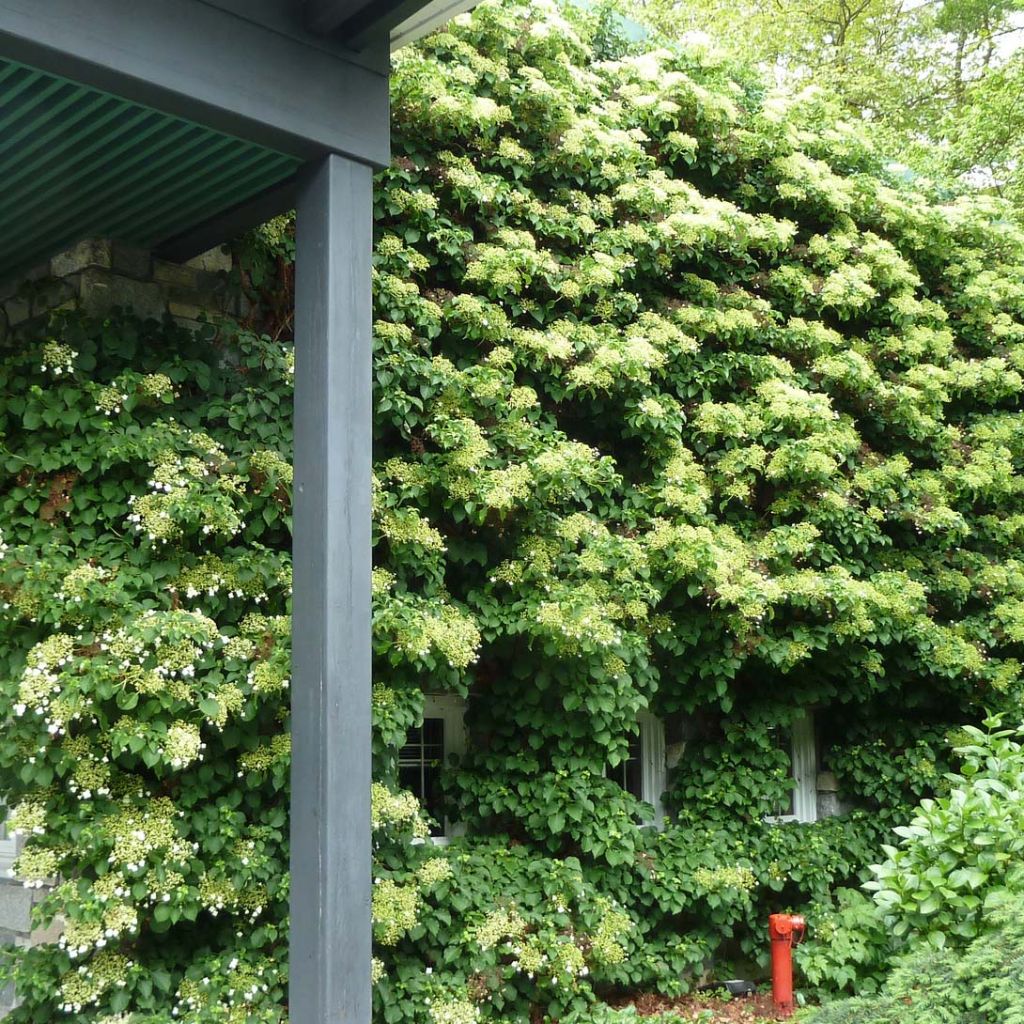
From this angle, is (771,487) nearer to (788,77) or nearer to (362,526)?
(362,526)

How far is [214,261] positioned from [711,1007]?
14.8 feet

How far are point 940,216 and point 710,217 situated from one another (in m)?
2.83

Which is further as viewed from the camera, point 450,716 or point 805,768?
point 805,768

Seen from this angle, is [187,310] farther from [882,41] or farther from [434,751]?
[882,41]

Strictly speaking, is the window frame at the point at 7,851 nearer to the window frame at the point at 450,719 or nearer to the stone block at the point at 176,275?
the window frame at the point at 450,719

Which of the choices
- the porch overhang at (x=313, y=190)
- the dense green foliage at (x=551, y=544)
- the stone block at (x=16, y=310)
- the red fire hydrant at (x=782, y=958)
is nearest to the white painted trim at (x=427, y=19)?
the porch overhang at (x=313, y=190)

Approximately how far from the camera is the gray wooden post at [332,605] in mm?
3115

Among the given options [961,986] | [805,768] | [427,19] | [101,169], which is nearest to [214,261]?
[101,169]

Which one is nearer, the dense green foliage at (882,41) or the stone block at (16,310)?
the stone block at (16,310)

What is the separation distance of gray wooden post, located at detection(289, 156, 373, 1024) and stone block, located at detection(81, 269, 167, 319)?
1.37 meters

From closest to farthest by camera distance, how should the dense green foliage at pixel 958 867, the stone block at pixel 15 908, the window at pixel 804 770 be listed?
the stone block at pixel 15 908 < the dense green foliage at pixel 958 867 < the window at pixel 804 770

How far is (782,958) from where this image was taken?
5633 mm

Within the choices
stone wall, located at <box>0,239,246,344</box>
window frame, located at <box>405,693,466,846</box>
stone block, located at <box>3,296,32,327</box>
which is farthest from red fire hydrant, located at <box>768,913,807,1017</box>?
stone block, located at <box>3,296,32,327</box>

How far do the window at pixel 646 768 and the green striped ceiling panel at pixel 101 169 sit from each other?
3948mm
